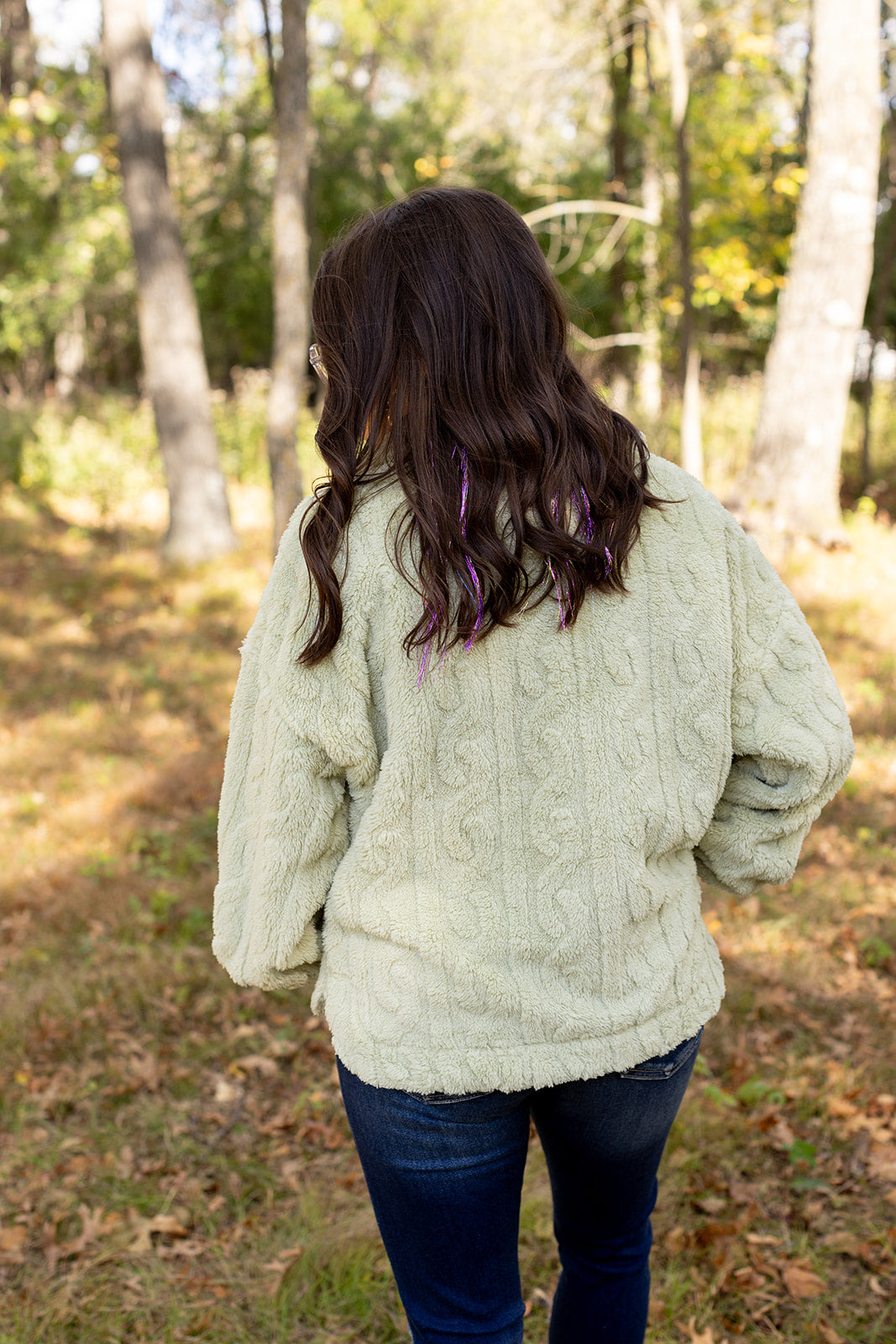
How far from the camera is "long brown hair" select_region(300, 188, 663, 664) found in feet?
4.06

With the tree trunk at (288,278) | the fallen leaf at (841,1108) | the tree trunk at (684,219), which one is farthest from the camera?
the tree trunk at (684,219)

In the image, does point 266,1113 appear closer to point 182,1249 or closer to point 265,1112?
point 265,1112

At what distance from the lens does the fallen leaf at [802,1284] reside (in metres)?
2.51

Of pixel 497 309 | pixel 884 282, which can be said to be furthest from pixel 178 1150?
pixel 884 282

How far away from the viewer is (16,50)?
13.5 meters

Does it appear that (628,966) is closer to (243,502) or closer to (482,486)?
(482,486)

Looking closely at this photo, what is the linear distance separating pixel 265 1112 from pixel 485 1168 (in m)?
2.19

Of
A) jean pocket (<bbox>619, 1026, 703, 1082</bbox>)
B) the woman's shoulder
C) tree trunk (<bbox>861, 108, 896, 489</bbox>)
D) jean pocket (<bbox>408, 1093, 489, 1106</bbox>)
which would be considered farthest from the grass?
tree trunk (<bbox>861, 108, 896, 489</bbox>)

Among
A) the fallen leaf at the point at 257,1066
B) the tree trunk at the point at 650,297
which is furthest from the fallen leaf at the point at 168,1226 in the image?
the tree trunk at the point at 650,297

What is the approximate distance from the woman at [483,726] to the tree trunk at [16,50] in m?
14.8

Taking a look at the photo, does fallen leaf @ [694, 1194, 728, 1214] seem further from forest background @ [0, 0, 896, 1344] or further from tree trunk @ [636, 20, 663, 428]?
tree trunk @ [636, 20, 663, 428]

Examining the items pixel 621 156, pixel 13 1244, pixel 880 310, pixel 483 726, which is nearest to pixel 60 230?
pixel 621 156

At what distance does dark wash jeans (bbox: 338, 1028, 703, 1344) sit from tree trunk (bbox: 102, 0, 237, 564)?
8.04 meters

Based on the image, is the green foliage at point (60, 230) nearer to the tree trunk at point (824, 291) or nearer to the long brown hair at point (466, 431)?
the tree trunk at point (824, 291)
